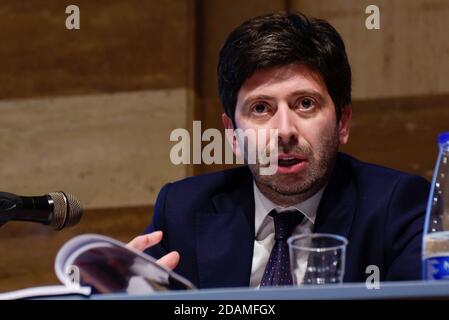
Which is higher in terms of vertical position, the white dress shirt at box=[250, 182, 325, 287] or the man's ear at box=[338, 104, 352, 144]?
the man's ear at box=[338, 104, 352, 144]

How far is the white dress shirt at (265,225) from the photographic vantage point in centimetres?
182

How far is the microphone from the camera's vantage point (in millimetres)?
1343

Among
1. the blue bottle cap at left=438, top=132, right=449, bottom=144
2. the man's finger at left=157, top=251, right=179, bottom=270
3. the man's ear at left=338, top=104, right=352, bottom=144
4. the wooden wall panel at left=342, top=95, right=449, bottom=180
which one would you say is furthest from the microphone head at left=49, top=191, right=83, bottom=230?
the wooden wall panel at left=342, top=95, right=449, bottom=180

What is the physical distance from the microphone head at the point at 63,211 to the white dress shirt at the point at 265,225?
20.0 inches

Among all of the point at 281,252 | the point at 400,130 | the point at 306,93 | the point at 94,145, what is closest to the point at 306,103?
the point at 306,93

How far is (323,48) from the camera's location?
1.92 metres

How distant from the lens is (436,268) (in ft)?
3.98

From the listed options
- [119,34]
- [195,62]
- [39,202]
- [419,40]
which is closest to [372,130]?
[419,40]

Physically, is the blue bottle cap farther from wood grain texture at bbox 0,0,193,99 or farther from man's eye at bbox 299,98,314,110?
wood grain texture at bbox 0,0,193,99

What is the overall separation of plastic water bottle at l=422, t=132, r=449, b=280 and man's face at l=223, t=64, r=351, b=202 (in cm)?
33

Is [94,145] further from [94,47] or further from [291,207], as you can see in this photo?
[291,207]

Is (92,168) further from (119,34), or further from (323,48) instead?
(323,48)

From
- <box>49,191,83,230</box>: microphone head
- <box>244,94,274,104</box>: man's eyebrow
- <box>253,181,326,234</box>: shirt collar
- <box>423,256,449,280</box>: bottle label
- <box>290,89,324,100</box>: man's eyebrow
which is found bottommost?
<box>253,181,326,234</box>: shirt collar

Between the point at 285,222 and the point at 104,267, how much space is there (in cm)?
71
